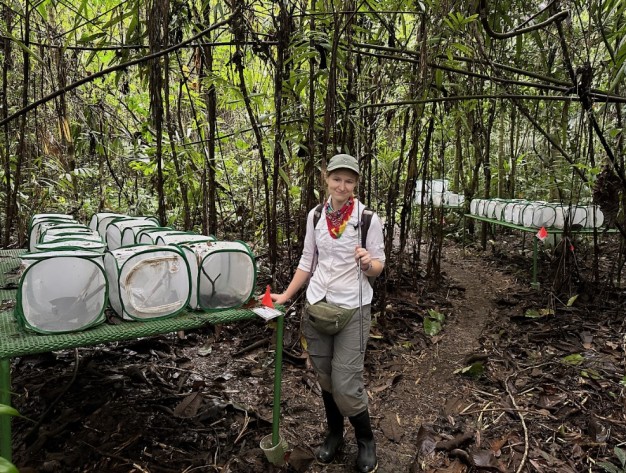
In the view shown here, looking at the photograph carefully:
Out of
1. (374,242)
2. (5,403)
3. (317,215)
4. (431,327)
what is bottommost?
(431,327)

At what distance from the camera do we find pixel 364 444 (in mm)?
1911

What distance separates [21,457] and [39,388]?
0.58 m

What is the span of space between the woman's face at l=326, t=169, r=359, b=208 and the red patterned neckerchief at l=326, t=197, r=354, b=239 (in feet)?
0.10

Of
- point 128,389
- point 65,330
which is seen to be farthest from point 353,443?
point 65,330

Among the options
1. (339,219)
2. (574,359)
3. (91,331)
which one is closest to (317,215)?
(339,219)

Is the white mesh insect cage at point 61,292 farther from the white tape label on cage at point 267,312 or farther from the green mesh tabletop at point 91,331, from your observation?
the white tape label on cage at point 267,312

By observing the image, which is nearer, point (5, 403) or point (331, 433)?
point (5, 403)

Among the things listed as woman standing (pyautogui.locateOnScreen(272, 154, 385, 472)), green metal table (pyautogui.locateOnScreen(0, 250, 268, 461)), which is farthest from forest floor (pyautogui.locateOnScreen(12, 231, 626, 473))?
green metal table (pyautogui.locateOnScreen(0, 250, 268, 461))

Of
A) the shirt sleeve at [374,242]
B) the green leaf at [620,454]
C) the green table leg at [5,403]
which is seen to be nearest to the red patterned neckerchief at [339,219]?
the shirt sleeve at [374,242]

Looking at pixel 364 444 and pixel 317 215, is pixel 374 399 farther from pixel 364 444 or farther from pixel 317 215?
pixel 317 215

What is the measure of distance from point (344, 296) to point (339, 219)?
0.33 meters

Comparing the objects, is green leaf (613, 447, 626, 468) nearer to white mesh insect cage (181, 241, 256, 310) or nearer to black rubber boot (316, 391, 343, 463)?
black rubber boot (316, 391, 343, 463)

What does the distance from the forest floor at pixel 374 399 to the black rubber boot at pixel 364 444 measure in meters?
0.08

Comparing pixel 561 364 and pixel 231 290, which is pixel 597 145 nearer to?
pixel 561 364
